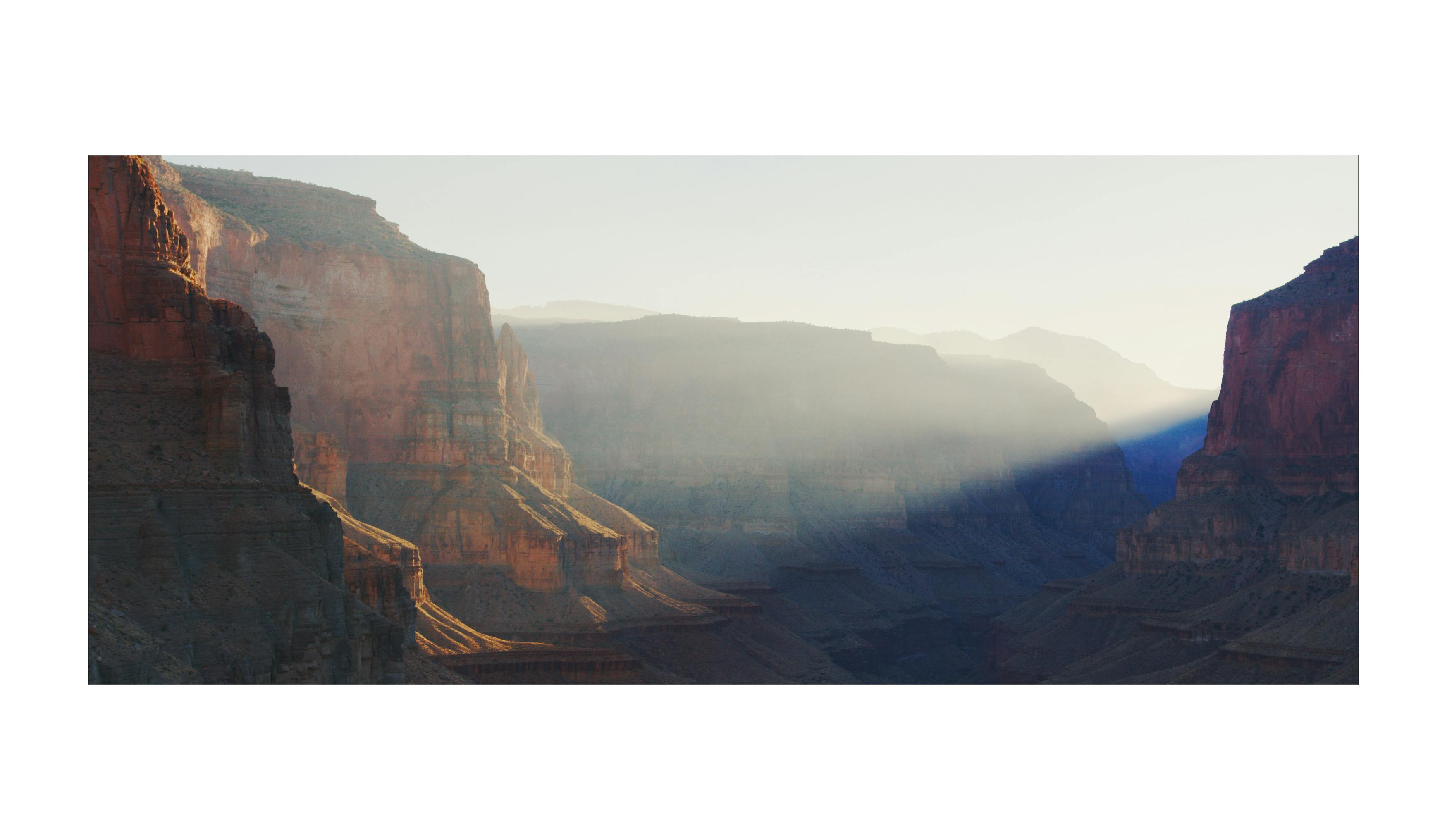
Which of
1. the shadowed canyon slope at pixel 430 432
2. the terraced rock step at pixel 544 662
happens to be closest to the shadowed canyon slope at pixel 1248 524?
the shadowed canyon slope at pixel 430 432

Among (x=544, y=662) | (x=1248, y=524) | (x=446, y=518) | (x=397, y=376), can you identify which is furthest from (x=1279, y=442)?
(x=397, y=376)

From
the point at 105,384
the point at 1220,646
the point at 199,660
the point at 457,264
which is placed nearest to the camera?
the point at 199,660

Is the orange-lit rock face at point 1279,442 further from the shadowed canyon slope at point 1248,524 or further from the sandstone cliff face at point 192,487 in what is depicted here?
the sandstone cliff face at point 192,487

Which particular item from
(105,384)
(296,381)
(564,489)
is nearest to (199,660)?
(105,384)

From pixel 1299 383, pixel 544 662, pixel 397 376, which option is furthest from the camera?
pixel 1299 383

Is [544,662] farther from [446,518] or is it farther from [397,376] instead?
[397,376]

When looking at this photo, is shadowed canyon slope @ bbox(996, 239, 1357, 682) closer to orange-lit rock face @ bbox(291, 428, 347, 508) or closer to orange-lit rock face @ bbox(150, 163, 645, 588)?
orange-lit rock face @ bbox(150, 163, 645, 588)

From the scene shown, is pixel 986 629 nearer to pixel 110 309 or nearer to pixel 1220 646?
pixel 1220 646
